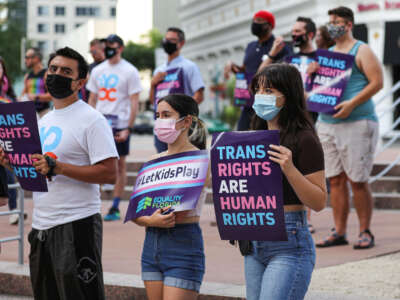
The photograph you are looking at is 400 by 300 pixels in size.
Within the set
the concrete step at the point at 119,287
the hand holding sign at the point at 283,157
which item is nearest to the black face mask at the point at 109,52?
the concrete step at the point at 119,287

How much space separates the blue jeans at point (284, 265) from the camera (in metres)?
3.82

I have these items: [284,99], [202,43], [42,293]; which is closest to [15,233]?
[42,293]

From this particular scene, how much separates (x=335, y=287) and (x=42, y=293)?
2.52 metres

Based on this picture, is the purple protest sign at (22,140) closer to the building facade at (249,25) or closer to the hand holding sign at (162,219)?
the hand holding sign at (162,219)

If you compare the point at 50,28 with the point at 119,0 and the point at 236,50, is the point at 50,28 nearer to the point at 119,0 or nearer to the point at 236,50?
the point at 119,0

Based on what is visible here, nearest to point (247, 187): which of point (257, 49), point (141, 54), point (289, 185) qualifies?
point (289, 185)

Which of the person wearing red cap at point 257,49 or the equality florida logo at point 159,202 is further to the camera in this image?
the person wearing red cap at point 257,49

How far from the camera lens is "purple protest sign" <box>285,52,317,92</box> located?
7898mm

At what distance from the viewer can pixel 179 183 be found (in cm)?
432

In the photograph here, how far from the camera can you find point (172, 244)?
432 cm

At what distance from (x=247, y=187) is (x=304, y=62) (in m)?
4.33

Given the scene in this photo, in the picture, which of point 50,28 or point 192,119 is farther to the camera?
point 50,28

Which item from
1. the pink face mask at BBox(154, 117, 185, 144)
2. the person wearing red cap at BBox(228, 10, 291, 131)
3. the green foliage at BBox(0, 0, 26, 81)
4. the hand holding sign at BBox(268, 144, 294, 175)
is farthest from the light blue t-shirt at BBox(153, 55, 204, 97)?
the green foliage at BBox(0, 0, 26, 81)

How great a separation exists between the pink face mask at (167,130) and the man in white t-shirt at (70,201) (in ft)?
1.00
